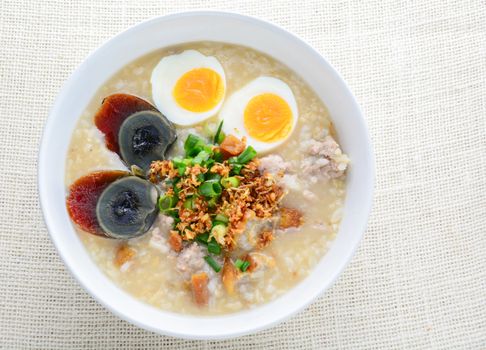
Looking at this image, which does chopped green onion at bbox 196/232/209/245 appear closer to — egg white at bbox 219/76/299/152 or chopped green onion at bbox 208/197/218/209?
chopped green onion at bbox 208/197/218/209

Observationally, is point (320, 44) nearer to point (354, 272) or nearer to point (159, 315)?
point (354, 272)

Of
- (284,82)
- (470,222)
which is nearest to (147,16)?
(284,82)

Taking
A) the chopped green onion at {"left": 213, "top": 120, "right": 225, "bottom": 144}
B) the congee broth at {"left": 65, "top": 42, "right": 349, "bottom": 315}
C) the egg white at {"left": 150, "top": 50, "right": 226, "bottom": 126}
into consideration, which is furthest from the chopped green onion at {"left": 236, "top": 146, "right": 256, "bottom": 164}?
the egg white at {"left": 150, "top": 50, "right": 226, "bottom": 126}

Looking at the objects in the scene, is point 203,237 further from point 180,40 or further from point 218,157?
point 180,40

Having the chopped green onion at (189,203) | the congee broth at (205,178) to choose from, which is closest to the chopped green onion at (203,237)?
the congee broth at (205,178)

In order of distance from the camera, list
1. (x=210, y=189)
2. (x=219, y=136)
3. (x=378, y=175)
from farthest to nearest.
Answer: (x=378, y=175), (x=219, y=136), (x=210, y=189)

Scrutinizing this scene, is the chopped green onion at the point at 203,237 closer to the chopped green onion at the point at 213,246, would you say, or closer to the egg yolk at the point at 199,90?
the chopped green onion at the point at 213,246

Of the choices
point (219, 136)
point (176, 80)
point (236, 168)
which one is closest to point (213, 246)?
point (236, 168)
